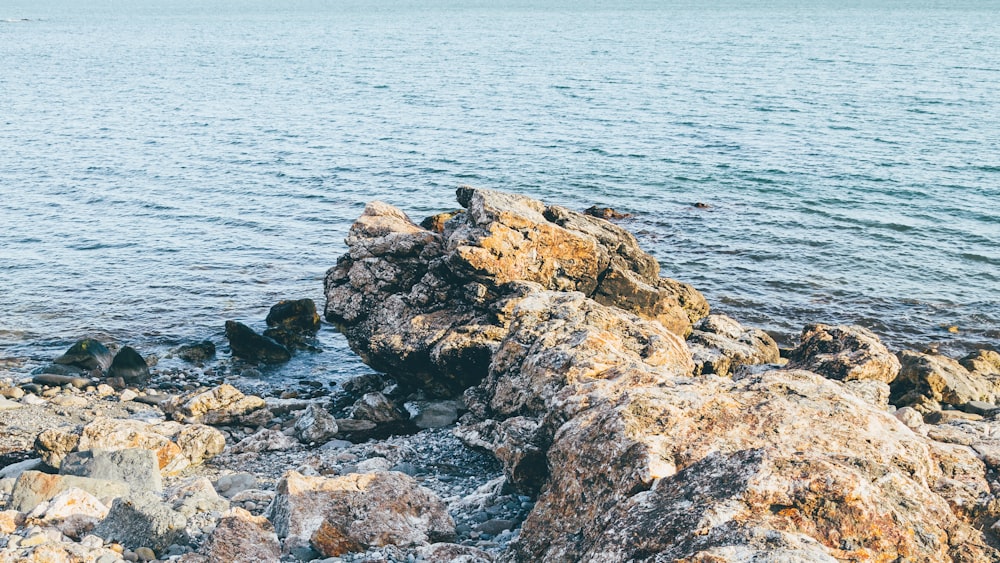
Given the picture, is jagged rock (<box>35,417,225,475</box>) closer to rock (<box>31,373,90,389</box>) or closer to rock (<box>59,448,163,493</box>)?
rock (<box>59,448,163,493</box>)

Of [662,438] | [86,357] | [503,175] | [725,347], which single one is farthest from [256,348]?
[503,175]

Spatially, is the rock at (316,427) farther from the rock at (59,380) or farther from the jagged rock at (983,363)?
the jagged rock at (983,363)

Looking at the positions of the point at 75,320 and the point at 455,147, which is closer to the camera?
the point at 75,320

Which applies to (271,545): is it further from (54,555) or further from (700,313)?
(700,313)

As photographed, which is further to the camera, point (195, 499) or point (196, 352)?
point (196, 352)

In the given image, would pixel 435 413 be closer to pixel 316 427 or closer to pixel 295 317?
pixel 316 427

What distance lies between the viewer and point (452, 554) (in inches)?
435

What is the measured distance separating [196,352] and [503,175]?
27.3 m

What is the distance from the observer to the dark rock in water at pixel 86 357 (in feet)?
84.6

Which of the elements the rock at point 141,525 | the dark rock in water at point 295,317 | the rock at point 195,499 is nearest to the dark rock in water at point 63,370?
the dark rock in water at point 295,317

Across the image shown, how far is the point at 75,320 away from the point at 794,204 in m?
35.1

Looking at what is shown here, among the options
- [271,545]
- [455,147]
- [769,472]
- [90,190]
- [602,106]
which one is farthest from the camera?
[602,106]

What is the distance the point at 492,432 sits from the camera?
54.4ft

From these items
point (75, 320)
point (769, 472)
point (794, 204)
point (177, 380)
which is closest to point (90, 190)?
point (75, 320)
